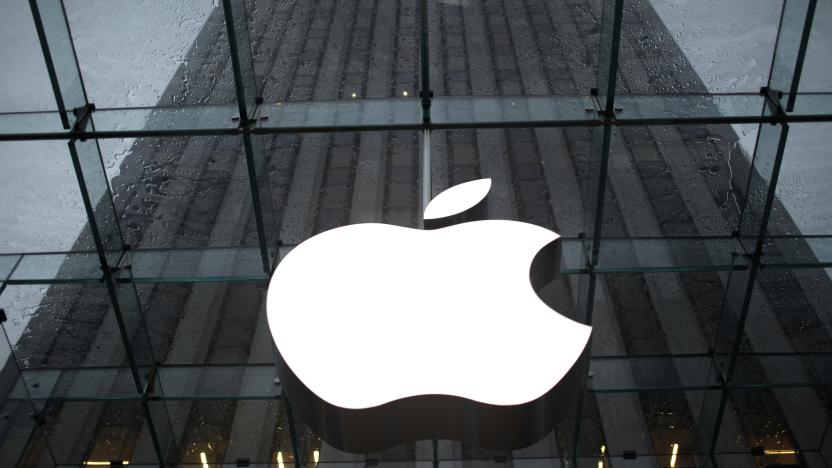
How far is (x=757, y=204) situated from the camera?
456 cm

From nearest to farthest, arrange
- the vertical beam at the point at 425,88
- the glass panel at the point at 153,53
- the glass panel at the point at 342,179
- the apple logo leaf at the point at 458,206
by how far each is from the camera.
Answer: the apple logo leaf at the point at 458,206, the vertical beam at the point at 425,88, the glass panel at the point at 153,53, the glass panel at the point at 342,179

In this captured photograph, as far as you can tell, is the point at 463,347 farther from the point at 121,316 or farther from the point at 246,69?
the point at 121,316

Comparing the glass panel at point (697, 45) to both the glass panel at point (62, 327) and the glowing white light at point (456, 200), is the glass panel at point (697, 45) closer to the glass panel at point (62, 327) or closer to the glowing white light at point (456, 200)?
the glowing white light at point (456, 200)

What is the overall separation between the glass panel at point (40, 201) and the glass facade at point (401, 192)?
12mm

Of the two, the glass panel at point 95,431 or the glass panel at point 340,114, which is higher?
the glass panel at point 340,114

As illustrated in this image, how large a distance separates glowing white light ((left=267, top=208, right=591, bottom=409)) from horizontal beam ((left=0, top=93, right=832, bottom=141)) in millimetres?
2138

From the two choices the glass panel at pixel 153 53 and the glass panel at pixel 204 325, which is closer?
the glass panel at pixel 153 53

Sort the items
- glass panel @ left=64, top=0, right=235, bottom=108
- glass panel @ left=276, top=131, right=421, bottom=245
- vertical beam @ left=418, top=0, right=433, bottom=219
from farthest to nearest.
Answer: glass panel @ left=276, top=131, right=421, bottom=245 < glass panel @ left=64, top=0, right=235, bottom=108 < vertical beam @ left=418, top=0, right=433, bottom=219

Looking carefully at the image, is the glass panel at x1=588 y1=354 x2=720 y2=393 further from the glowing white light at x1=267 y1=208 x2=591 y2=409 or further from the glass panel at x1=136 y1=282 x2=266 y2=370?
the glowing white light at x1=267 y1=208 x2=591 y2=409

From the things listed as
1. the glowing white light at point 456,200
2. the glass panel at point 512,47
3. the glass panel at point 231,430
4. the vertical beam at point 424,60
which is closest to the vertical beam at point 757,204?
the glass panel at point 512,47

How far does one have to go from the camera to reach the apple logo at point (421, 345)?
184 cm

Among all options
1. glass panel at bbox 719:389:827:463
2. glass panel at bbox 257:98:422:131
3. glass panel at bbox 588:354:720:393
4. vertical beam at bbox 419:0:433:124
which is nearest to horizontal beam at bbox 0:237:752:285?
glass panel at bbox 588:354:720:393

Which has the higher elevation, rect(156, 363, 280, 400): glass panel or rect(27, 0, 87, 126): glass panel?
rect(27, 0, 87, 126): glass panel

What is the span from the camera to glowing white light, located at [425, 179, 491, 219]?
8.49ft
